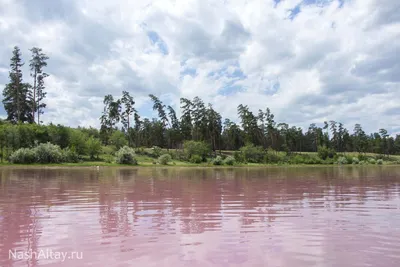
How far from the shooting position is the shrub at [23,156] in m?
52.0

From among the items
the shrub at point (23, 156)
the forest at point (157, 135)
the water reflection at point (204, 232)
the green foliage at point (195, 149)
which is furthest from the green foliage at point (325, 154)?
the water reflection at point (204, 232)

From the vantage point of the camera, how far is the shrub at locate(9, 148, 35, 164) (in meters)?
52.0

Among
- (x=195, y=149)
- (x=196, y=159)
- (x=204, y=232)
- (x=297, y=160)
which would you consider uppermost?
(x=195, y=149)

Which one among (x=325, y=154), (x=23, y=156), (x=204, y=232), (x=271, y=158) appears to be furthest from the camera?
(x=325, y=154)

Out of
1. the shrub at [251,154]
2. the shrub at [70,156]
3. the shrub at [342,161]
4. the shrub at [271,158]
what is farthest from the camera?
the shrub at [342,161]

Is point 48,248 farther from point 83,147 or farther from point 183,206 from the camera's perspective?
point 83,147

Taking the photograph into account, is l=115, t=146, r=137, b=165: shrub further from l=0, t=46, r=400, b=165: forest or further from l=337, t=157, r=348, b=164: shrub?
l=337, t=157, r=348, b=164: shrub

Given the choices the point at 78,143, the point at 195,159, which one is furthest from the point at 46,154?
the point at 195,159

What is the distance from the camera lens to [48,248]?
6.30 m

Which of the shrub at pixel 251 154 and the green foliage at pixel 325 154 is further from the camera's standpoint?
the green foliage at pixel 325 154

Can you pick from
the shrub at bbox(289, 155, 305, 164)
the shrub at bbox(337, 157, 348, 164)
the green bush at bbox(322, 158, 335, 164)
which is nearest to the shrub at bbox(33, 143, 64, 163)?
the shrub at bbox(289, 155, 305, 164)

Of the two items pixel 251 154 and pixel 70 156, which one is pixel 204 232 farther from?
pixel 251 154

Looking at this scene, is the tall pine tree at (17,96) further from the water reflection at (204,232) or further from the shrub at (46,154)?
the water reflection at (204,232)

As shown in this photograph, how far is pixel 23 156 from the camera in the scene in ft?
172
